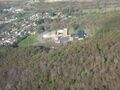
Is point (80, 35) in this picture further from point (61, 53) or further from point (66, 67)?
point (66, 67)

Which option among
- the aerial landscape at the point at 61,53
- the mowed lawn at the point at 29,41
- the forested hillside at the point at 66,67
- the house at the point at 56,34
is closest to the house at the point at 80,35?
the aerial landscape at the point at 61,53

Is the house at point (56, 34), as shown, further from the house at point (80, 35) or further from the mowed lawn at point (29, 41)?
the house at point (80, 35)

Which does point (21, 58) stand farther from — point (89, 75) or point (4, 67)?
point (89, 75)

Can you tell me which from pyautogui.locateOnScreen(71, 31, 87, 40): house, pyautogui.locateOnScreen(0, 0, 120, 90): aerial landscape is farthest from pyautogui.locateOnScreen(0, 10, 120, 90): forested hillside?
pyautogui.locateOnScreen(71, 31, 87, 40): house

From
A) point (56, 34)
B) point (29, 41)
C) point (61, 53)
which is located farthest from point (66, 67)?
point (56, 34)

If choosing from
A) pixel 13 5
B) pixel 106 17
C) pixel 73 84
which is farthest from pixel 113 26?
pixel 13 5

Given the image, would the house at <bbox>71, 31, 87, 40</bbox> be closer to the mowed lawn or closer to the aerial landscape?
the aerial landscape

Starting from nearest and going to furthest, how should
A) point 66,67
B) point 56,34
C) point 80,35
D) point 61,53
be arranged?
point 66,67, point 61,53, point 80,35, point 56,34
